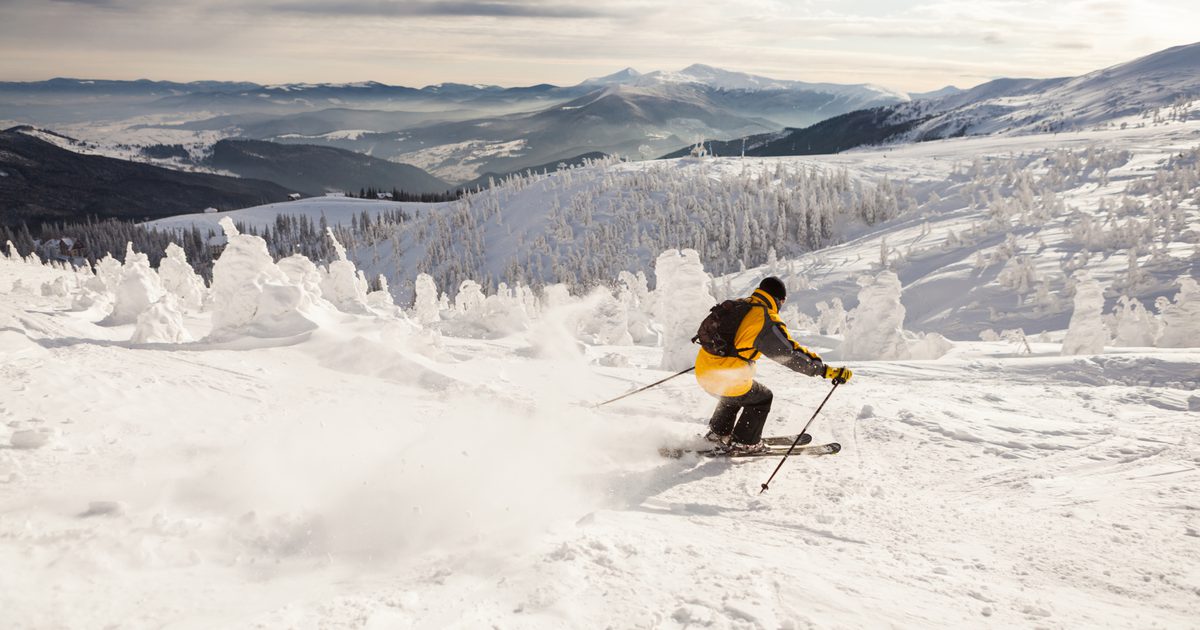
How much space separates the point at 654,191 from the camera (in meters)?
134

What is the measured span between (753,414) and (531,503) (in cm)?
316

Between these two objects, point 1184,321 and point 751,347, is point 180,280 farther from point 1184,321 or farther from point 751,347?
point 1184,321

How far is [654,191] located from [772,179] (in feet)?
78.6

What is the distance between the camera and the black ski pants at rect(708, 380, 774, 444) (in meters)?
7.95

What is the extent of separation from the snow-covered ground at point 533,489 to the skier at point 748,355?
2.19 ft

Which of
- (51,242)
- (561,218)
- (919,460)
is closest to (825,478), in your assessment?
(919,460)

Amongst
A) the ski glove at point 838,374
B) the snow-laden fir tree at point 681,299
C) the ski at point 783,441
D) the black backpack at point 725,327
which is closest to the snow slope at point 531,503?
the ski at point 783,441

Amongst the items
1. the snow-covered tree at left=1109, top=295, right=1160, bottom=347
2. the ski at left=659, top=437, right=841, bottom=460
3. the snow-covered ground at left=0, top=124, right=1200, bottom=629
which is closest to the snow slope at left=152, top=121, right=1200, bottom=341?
the snow-covered tree at left=1109, top=295, right=1160, bottom=347

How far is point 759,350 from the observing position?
750 cm

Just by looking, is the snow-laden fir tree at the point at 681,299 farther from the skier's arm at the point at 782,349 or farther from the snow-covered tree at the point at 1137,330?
the snow-covered tree at the point at 1137,330

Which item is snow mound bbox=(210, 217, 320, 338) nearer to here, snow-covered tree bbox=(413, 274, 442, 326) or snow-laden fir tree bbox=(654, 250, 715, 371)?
snow-laden fir tree bbox=(654, 250, 715, 371)

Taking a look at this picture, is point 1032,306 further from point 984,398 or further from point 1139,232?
point 984,398

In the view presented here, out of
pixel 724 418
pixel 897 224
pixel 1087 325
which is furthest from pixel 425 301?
pixel 897 224

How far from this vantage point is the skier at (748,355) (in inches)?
292
